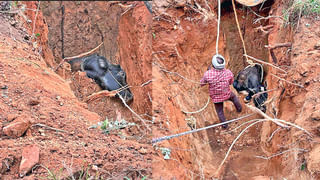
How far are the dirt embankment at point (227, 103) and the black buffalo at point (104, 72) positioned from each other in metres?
1.30

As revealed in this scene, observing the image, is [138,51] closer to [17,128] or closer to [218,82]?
[218,82]

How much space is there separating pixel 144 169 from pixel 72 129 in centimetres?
86

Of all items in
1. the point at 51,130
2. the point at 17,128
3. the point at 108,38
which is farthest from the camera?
the point at 108,38

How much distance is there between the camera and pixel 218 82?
3.73 m

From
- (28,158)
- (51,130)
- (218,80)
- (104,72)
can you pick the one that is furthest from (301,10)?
(104,72)

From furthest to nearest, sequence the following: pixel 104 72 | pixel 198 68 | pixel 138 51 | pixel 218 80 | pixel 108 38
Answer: pixel 108 38
pixel 104 72
pixel 138 51
pixel 198 68
pixel 218 80

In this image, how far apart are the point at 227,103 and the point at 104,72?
271 cm

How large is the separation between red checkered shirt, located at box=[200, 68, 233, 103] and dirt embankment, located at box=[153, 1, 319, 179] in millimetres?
603

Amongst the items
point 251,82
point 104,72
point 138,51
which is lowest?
point 251,82

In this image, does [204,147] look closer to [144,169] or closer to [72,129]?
[144,169]

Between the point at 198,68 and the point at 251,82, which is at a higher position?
the point at 198,68

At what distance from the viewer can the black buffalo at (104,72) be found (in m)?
5.49

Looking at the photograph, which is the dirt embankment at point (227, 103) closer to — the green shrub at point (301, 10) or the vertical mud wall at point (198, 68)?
the vertical mud wall at point (198, 68)

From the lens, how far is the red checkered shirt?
3.73m
